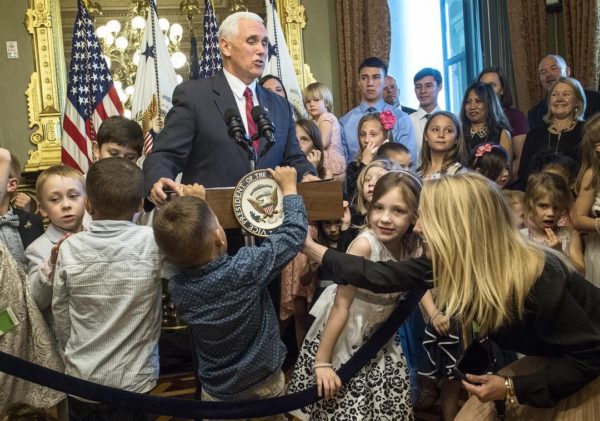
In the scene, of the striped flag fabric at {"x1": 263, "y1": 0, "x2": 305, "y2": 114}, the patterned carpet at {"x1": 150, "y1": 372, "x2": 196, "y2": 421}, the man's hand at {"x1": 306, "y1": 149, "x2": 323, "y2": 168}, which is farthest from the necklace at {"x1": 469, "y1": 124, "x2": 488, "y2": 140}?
the patterned carpet at {"x1": 150, "y1": 372, "x2": 196, "y2": 421}

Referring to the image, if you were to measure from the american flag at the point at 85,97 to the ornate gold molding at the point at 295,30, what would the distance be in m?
2.08

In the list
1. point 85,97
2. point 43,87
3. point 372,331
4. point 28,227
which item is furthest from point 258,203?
point 43,87

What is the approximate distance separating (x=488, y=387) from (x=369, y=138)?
2749 millimetres

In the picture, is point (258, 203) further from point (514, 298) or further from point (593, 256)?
point (593, 256)

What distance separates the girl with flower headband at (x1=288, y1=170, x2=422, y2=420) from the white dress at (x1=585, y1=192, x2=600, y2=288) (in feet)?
4.23

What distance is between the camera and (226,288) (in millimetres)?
2043

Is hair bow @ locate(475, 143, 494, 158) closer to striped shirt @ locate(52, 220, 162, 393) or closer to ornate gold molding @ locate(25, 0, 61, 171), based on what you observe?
striped shirt @ locate(52, 220, 162, 393)

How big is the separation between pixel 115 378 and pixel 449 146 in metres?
2.58

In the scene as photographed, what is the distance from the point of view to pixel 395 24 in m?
7.76

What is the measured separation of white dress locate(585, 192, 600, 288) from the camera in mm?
3332

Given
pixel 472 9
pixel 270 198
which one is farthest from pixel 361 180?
pixel 472 9

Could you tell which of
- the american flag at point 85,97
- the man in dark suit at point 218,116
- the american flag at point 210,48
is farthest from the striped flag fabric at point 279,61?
the man in dark suit at point 218,116

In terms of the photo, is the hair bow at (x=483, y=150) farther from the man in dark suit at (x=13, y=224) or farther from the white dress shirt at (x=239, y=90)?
the man in dark suit at (x=13, y=224)

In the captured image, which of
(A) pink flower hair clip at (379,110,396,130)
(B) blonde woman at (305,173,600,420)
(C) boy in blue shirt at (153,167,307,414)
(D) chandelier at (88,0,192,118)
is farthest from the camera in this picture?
(D) chandelier at (88,0,192,118)
